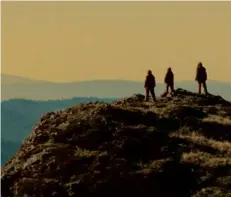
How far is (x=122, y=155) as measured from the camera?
121 feet

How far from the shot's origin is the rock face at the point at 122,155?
114ft

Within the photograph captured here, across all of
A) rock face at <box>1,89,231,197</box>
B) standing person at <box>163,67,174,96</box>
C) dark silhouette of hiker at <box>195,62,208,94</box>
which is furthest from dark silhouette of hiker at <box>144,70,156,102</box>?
rock face at <box>1,89,231,197</box>

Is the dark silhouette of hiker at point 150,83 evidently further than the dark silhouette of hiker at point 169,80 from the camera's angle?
No

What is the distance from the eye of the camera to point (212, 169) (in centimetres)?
3531

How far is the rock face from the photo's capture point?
34.8 meters

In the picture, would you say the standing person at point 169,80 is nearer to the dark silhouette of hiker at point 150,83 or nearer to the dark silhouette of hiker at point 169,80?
the dark silhouette of hiker at point 169,80

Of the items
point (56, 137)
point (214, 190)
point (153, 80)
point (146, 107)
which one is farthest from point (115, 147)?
point (153, 80)

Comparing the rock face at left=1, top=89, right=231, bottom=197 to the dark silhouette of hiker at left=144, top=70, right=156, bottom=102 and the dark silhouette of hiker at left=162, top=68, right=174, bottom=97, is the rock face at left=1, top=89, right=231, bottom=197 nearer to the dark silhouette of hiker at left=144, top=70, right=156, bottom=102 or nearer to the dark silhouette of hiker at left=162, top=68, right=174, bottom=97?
the dark silhouette of hiker at left=144, top=70, right=156, bottom=102

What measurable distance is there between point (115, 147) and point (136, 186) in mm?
3528

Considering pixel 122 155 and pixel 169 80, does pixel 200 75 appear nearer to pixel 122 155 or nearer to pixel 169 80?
pixel 169 80

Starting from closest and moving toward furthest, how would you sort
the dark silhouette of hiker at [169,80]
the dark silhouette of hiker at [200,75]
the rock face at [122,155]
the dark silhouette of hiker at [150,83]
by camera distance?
the rock face at [122,155]
the dark silhouette of hiker at [150,83]
the dark silhouette of hiker at [169,80]
the dark silhouette of hiker at [200,75]

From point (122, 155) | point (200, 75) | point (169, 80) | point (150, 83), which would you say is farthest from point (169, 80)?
point (122, 155)

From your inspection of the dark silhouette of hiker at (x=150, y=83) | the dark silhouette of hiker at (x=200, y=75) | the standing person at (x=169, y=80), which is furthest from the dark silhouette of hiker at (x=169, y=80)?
the dark silhouette of hiker at (x=200, y=75)

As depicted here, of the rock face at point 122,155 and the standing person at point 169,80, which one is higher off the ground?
the standing person at point 169,80
